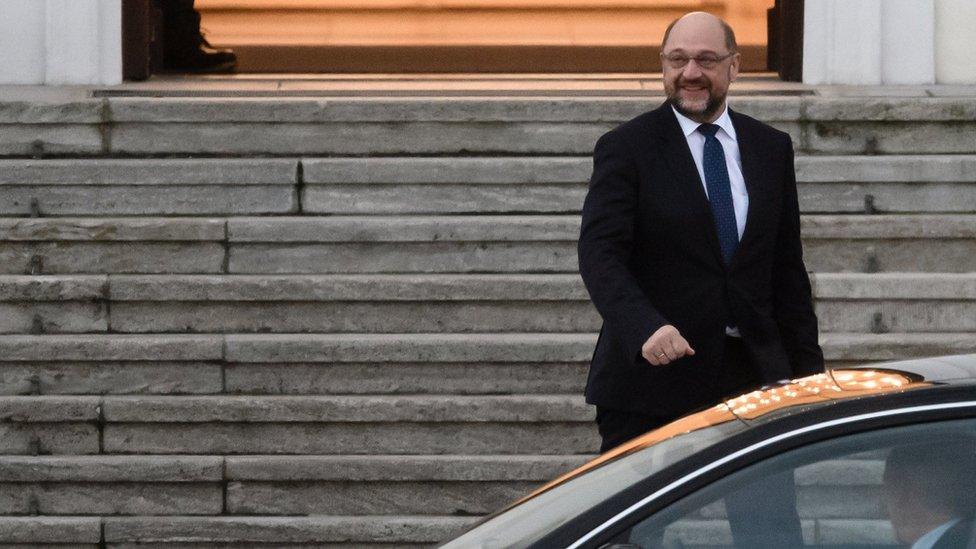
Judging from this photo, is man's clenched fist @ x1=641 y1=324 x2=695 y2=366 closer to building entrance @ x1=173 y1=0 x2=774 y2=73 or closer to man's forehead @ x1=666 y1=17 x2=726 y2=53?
man's forehead @ x1=666 y1=17 x2=726 y2=53

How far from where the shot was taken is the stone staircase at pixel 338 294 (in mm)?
6777

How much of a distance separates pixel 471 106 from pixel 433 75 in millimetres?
2299

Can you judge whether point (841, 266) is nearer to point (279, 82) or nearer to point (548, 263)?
point (548, 263)

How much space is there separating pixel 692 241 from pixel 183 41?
21.1 feet

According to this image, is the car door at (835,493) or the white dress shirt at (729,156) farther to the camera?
the white dress shirt at (729,156)

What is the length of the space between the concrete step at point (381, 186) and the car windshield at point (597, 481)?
13.3ft

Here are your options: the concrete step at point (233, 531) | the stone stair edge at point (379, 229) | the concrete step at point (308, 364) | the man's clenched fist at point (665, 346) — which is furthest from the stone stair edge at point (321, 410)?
the man's clenched fist at point (665, 346)

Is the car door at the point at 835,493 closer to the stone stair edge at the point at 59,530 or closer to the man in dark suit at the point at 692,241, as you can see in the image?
the man in dark suit at the point at 692,241

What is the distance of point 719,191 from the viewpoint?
4496 mm

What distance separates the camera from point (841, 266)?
24.3 feet

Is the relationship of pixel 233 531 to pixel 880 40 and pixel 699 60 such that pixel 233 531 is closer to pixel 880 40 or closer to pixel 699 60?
pixel 699 60

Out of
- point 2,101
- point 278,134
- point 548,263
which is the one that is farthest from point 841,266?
point 2,101

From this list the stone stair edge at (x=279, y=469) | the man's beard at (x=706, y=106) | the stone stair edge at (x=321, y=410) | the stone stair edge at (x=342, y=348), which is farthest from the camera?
the stone stair edge at (x=342, y=348)

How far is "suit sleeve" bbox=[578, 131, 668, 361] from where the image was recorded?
4277 mm
